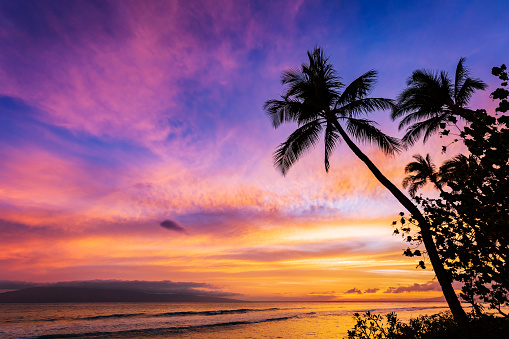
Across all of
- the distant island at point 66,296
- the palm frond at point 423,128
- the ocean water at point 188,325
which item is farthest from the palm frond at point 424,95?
the distant island at point 66,296

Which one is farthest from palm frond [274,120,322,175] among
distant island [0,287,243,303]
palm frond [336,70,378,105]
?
distant island [0,287,243,303]

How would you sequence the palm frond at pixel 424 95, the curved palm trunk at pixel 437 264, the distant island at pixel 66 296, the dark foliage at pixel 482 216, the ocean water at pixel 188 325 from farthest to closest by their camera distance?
the distant island at pixel 66 296 < the ocean water at pixel 188 325 < the palm frond at pixel 424 95 < the curved palm trunk at pixel 437 264 < the dark foliage at pixel 482 216

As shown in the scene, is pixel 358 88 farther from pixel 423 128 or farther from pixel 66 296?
pixel 66 296

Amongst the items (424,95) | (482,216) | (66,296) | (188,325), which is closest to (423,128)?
(424,95)

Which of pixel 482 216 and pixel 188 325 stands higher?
pixel 482 216

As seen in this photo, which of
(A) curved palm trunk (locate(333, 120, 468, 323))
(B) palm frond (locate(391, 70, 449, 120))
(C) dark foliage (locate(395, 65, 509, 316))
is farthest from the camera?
(B) palm frond (locate(391, 70, 449, 120))

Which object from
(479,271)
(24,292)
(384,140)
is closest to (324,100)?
(384,140)

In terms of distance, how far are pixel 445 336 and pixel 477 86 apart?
1441 centimetres

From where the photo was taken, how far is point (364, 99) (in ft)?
42.2

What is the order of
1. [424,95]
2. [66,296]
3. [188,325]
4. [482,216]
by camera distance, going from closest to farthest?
[482,216] → [424,95] → [188,325] → [66,296]

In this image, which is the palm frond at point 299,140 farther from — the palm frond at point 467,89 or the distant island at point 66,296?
the distant island at point 66,296

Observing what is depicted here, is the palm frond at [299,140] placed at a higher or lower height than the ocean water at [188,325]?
higher

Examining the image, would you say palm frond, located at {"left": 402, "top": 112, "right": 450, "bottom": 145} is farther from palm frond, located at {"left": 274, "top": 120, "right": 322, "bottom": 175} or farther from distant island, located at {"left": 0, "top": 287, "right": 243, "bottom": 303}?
distant island, located at {"left": 0, "top": 287, "right": 243, "bottom": 303}

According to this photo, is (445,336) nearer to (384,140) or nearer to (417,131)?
(384,140)
